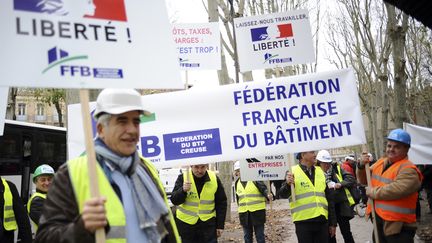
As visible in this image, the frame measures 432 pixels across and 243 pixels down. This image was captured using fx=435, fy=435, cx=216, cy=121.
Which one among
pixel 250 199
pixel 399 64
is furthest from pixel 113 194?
pixel 399 64

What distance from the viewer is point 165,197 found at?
2969mm

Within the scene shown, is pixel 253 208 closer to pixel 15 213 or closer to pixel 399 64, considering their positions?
pixel 15 213

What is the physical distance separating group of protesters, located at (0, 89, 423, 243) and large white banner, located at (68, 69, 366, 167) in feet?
2.05

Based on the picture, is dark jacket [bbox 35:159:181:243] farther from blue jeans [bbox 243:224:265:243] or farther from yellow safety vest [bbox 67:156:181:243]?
blue jeans [bbox 243:224:265:243]

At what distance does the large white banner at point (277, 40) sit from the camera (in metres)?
6.05

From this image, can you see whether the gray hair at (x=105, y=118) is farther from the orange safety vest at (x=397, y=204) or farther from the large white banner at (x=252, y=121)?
the orange safety vest at (x=397, y=204)

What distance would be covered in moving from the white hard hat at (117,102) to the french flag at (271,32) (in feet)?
12.6

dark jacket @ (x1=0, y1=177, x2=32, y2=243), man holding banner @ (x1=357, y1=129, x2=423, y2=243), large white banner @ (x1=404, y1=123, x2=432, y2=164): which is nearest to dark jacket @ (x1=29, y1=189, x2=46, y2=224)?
dark jacket @ (x1=0, y1=177, x2=32, y2=243)

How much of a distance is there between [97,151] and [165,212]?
579 millimetres

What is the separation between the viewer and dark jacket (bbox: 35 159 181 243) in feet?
7.37

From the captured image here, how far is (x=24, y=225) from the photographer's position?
5496 millimetres

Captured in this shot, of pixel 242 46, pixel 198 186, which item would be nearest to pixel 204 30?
pixel 242 46

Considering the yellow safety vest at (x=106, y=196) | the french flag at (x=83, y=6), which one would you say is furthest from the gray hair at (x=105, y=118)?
the french flag at (x=83, y=6)

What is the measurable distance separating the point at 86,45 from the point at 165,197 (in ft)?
3.69
